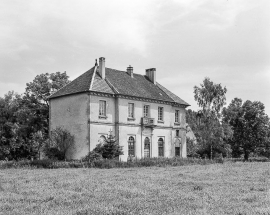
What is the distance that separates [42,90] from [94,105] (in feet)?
52.9

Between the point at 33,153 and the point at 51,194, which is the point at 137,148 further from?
the point at 51,194

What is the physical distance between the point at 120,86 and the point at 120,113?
3529mm

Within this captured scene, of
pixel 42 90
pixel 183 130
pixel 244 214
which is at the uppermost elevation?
pixel 42 90

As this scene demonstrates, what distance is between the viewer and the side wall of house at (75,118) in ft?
135

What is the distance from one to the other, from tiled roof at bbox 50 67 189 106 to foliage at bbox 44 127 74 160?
4465 mm

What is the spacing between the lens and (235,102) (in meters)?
71.1

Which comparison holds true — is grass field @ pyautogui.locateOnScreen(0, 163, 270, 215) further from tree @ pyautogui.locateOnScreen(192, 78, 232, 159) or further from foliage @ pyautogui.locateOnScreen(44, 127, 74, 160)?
tree @ pyautogui.locateOnScreen(192, 78, 232, 159)

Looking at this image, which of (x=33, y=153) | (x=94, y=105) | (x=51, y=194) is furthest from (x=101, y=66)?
(x=51, y=194)

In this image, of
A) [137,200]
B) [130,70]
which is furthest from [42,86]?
[137,200]

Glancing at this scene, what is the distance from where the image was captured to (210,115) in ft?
181

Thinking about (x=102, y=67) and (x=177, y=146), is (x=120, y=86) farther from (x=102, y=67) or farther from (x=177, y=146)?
(x=177, y=146)

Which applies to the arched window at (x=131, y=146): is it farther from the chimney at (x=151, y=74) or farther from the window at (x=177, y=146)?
the chimney at (x=151, y=74)

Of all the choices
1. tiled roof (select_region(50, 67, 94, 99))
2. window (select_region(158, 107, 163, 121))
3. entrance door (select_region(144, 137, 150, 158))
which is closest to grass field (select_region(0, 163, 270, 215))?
tiled roof (select_region(50, 67, 94, 99))

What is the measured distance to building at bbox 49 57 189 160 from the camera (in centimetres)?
4144
